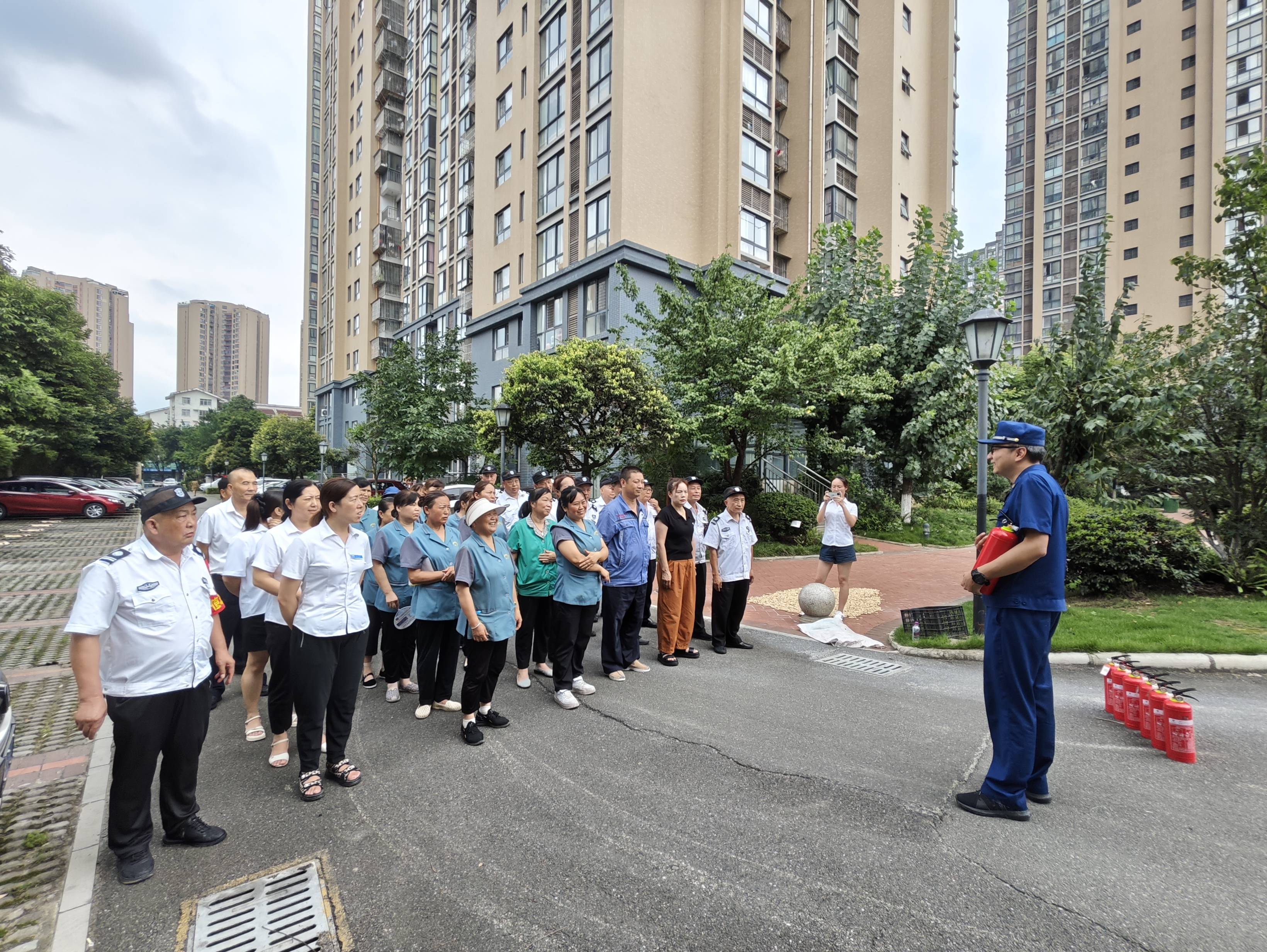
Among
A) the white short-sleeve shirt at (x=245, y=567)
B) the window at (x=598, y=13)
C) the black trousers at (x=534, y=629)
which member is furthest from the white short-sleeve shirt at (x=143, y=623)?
the window at (x=598, y=13)

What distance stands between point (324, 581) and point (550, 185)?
28.5 meters

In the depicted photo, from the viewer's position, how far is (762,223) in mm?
28312

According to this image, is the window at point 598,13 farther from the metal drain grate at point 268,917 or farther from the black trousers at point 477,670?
the metal drain grate at point 268,917

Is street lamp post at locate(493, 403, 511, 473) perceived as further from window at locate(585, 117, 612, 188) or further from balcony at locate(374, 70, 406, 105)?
balcony at locate(374, 70, 406, 105)

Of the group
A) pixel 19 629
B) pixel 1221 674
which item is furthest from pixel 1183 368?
pixel 19 629

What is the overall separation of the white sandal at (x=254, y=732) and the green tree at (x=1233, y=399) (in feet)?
40.3

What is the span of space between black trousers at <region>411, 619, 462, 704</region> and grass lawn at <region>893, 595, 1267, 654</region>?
542cm

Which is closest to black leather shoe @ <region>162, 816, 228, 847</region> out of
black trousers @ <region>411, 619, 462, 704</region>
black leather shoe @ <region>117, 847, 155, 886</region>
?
black leather shoe @ <region>117, 847, 155, 886</region>

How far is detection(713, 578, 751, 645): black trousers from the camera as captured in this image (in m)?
7.57

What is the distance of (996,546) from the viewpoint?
3.57 metres

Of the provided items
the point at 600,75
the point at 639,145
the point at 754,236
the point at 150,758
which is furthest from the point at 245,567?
the point at 600,75

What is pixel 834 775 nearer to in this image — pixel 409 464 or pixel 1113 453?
pixel 1113 453

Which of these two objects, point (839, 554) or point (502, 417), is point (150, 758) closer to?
point (839, 554)

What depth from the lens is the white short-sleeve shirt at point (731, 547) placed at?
745cm
